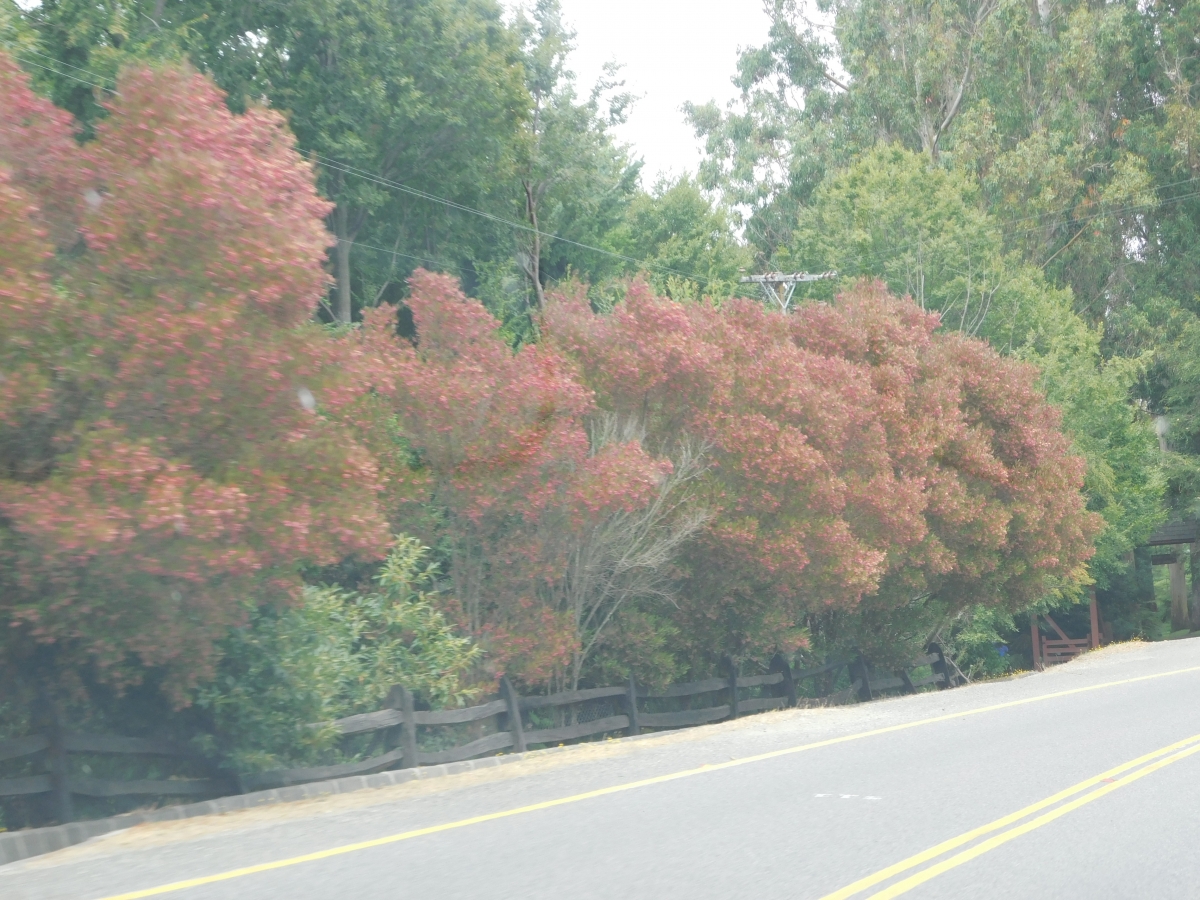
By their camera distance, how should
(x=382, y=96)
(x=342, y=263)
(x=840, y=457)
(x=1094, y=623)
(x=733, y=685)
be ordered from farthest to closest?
(x=1094, y=623)
(x=342, y=263)
(x=382, y=96)
(x=733, y=685)
(x=840, y=457)

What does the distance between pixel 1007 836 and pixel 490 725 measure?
8.42 m

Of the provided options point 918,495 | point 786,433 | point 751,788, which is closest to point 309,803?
point 751,788

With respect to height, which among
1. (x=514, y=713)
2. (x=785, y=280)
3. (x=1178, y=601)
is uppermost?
(x=785, y=280)

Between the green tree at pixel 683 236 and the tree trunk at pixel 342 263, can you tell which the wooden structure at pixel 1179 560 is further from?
the tree trunk at pixel 342 263

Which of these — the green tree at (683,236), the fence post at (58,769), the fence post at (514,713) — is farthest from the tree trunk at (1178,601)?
the fence post at (58,769)

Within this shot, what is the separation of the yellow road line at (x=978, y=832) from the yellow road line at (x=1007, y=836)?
0.04m

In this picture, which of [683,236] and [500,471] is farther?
[683,236]

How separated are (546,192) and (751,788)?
29229 mm

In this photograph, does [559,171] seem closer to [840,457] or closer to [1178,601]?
[840,457]

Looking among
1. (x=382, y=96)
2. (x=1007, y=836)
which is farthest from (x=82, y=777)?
(x=382, y=96)

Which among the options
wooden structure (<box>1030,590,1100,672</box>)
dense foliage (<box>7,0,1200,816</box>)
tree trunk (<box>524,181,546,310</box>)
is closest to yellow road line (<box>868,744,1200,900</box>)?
dense foliage (<box>7,0,1200,816</box>)

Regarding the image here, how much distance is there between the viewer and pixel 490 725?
16.2 metres

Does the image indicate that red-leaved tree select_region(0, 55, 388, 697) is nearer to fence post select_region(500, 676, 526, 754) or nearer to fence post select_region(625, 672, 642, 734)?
fence post select_region(500, 676, 526, 754)

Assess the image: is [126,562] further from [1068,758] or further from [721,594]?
[721,594]
